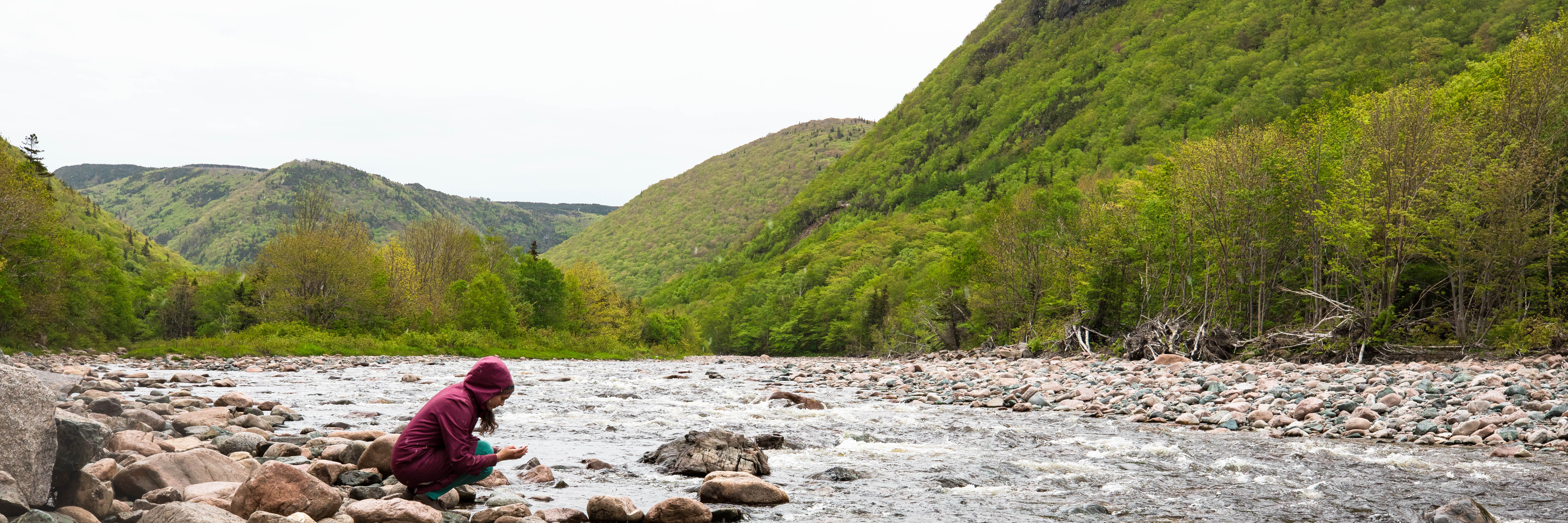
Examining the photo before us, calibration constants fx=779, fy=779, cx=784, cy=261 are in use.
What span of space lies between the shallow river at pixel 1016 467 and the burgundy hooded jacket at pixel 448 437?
1039 mm

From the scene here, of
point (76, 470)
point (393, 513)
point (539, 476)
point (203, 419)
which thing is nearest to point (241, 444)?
point (203, 419)

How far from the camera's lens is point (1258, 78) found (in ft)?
301

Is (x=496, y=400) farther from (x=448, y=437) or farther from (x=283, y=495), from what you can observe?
(x=283, y=495)

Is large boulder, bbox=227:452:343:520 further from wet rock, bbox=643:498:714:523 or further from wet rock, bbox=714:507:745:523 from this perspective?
wet rock, bbox=714:507:745:523

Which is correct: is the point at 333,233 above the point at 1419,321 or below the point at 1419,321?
above

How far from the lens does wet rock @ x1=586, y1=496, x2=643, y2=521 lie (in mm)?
7203

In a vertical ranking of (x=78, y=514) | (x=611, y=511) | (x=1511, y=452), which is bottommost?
(x=1511, y=452)

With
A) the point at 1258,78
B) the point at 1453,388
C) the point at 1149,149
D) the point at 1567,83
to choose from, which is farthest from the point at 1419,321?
the point at 1258,78

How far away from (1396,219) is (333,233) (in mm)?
54670

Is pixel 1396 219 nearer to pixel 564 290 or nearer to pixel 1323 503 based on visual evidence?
pixel 1323 503

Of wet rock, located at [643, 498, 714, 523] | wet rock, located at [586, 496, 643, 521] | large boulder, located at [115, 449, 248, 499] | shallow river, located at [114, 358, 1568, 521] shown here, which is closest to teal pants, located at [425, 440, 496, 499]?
shallow river, located at [114, 358, 1568, 521]

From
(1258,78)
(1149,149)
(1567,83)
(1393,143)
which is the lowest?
(1393,143)

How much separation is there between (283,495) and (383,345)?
43.7 meters

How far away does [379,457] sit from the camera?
344 inches
